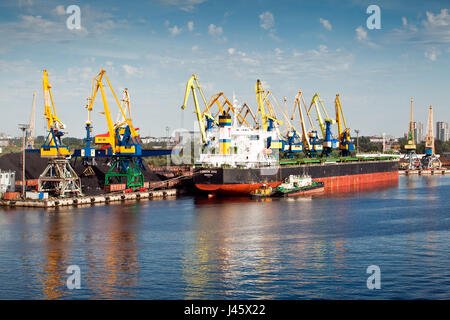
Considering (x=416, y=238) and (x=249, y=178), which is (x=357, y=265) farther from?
(x=249, y=178)

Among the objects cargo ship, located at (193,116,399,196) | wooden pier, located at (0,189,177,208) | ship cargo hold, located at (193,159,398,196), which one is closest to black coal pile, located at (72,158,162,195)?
→ wooden pier, located at (0,189,177,208)

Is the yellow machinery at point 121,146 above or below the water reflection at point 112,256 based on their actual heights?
above

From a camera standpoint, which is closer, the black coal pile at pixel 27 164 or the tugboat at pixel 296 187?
the tugboat at pixel 296 187

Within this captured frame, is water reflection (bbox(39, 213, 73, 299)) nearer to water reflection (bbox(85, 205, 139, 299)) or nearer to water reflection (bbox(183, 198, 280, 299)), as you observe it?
water reflection (bbox(85, 205, 139, 299))

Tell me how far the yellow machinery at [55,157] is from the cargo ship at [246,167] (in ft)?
44.9

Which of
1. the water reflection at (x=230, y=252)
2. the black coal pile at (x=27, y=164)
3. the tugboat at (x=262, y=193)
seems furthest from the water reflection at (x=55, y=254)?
the tugboat at (x=262, y=193)

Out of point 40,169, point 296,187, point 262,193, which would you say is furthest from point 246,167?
point 40,169

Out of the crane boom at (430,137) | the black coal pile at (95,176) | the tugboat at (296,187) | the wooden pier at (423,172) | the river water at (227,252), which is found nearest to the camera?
the river water at (227,252)

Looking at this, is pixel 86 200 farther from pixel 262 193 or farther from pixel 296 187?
pixel 296 187

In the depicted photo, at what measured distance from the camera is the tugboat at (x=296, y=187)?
56.0 metres

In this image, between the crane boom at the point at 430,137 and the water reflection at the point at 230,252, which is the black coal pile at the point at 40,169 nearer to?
the water reflection at the point at 230,252

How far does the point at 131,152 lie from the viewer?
58031 mm

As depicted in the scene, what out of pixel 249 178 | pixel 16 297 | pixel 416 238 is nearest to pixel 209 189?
pixel 249 178
